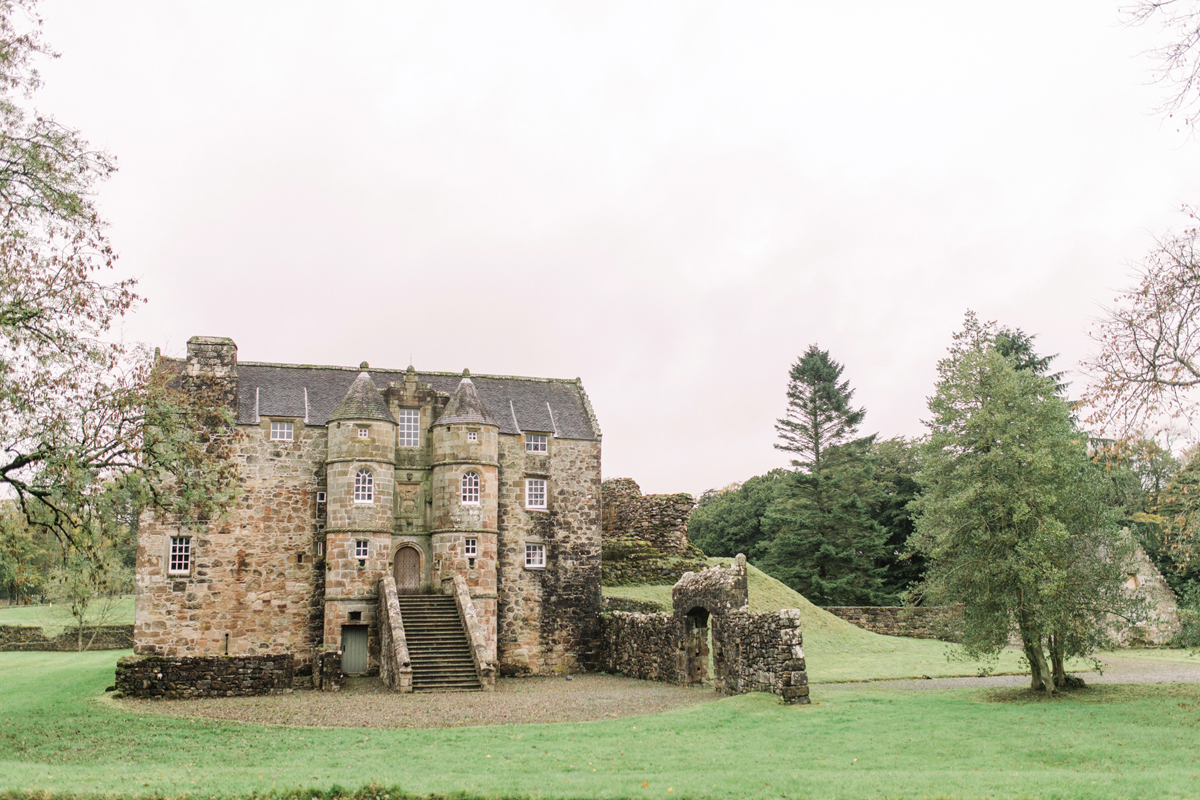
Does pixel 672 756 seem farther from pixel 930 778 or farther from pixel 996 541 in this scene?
pixel 996 541

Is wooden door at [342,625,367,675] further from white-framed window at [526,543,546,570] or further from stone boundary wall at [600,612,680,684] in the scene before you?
stone boundary wall at [600,612,680,684]

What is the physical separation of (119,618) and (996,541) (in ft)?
147

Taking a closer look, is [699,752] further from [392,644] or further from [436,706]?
[392,644]

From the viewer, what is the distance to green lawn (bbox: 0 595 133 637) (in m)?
45.9

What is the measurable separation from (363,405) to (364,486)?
263 centimetres

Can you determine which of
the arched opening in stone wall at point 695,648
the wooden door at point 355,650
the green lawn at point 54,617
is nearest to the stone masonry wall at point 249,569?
the wooden door at point 355,650

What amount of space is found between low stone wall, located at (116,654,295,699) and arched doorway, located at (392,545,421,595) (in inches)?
Answer: 258

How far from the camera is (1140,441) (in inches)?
576

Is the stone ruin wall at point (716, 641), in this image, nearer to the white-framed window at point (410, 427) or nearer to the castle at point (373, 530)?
the castle at point (373, 530)

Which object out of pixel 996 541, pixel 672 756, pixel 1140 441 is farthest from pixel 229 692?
pixel 1140 441

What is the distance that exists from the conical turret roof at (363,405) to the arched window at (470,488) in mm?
3081

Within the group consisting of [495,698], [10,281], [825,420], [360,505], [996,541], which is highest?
[825,420]

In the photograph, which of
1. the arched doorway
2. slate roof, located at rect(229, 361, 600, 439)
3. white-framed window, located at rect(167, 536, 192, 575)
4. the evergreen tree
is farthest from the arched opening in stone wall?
the evergreen tree

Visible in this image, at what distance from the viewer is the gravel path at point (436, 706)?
18.8 meters
